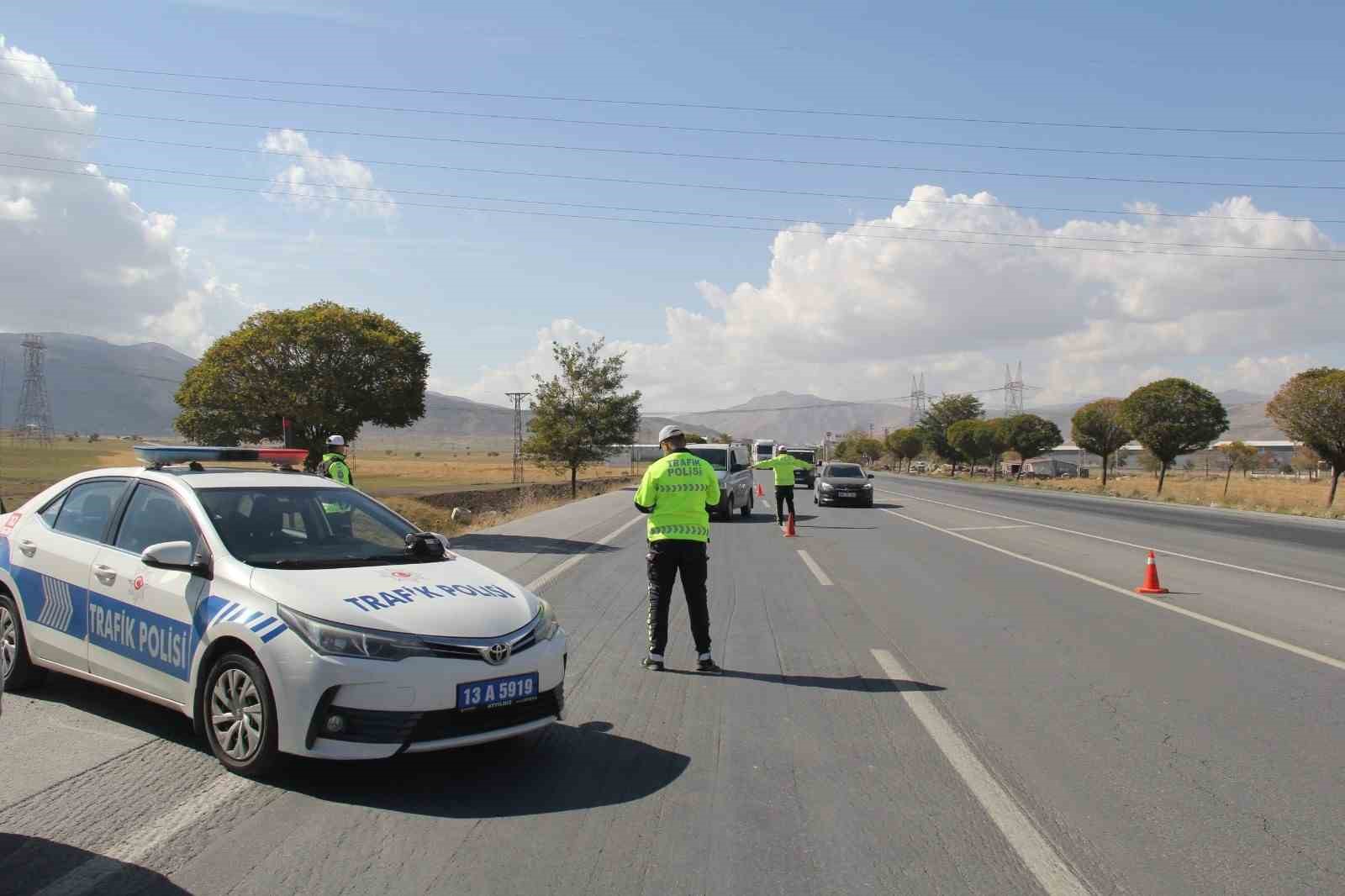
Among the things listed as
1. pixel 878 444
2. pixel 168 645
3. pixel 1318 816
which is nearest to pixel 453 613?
pixel 168 645

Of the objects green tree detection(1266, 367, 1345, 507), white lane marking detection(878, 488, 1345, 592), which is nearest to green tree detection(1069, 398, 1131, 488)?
green tree detection(1266, 367, 1345, 507)

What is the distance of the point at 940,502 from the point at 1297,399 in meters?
13.3

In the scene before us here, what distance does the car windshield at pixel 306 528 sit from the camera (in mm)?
5445

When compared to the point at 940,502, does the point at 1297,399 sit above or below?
above

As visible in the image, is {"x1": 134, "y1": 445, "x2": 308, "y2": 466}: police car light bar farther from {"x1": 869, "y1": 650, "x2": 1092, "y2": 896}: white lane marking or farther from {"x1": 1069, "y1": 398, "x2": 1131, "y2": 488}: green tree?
{"x1": 1069, "y1": 398, "x2": 1131, "y2": 488}: green tree

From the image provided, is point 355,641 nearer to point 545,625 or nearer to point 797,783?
point 545,625

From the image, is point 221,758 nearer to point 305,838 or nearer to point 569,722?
point 305,838

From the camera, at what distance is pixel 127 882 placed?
12.1 feet

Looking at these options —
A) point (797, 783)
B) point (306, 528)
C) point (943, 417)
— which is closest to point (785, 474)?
point (306, 528)

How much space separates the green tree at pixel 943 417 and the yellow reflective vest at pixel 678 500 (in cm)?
9747

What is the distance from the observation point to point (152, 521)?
18.9 feet

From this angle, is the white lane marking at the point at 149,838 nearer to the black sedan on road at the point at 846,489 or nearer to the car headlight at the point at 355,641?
the car headlight at the point at 355,641

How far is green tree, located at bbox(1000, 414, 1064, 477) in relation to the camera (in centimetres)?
7656

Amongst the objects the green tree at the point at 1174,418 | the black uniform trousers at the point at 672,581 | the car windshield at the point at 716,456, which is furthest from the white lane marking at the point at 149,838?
the green tree at the point at 1174,418
